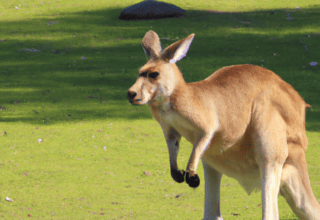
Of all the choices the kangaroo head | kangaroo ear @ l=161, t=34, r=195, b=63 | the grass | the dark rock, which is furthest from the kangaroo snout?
the dark rock

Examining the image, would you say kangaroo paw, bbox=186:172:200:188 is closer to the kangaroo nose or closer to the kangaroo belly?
the kangaroo belly

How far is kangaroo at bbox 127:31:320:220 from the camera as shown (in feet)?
6.97

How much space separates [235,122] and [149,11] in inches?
403

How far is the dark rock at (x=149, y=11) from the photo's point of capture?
12.1 m

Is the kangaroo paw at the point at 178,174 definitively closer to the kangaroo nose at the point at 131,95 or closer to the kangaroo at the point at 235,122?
the kangaroo at the point at 235,122

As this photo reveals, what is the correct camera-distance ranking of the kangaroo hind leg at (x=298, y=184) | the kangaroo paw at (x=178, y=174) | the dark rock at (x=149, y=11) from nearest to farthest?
the kangaroo paw at (x=178, y=174), the kangaroo hind leg at (x=298, y=184), the dark rock at (x=149, y=11)

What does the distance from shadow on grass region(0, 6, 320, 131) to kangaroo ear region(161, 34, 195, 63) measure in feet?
15.9

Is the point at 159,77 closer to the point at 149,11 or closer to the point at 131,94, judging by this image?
the point at 131,94

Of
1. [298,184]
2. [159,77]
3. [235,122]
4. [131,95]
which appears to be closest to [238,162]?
[235,122]

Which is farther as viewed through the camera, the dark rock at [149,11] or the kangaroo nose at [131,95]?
the dark rock at [149,11]

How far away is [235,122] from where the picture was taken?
2.35 metres

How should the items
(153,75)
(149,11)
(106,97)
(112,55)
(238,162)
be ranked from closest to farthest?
(153,75) < (238,162) < (106,97) < (112,55) < (149,11)

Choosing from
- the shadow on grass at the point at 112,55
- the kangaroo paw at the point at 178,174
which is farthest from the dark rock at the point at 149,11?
the kangaroo paw at the point at 178,174

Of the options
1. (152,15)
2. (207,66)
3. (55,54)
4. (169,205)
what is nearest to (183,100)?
(169,205)
